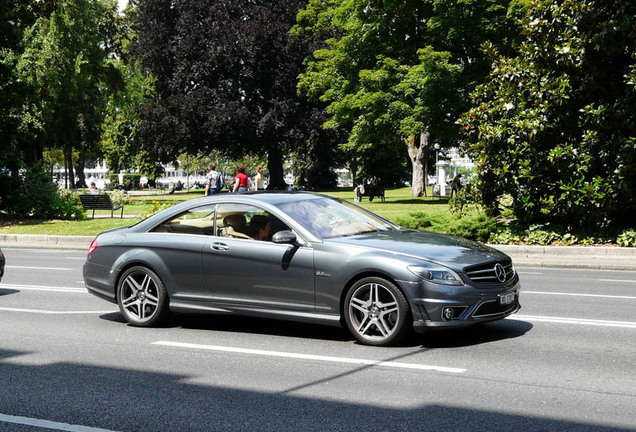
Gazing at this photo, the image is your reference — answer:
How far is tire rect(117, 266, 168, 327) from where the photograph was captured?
8625 mm

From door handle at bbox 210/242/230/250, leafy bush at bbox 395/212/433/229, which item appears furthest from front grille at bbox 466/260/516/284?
leafy bush at bbox 395/212/433/229

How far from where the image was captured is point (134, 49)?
1885 inches

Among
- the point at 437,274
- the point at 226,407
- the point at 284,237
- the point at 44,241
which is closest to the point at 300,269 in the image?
the point at 284,237

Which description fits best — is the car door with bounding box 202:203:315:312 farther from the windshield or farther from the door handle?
the windshield

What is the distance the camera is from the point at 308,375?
21.0ft

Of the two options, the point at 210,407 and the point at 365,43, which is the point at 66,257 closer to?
the point at 210,407

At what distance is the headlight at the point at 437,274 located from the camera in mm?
7086

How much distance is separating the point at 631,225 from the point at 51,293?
1276 centimetres

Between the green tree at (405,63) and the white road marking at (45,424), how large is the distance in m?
29.2

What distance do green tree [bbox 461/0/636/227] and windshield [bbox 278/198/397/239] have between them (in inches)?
383

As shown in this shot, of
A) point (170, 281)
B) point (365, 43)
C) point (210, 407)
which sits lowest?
point (210, 407)

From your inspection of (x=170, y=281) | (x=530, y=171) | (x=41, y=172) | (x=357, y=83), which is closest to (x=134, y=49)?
(x=357, y=83)

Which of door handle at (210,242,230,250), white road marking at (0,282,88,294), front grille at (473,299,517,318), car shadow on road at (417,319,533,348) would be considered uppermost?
door handle at (210,242,230,250)

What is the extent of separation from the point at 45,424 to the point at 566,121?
49.7ft
